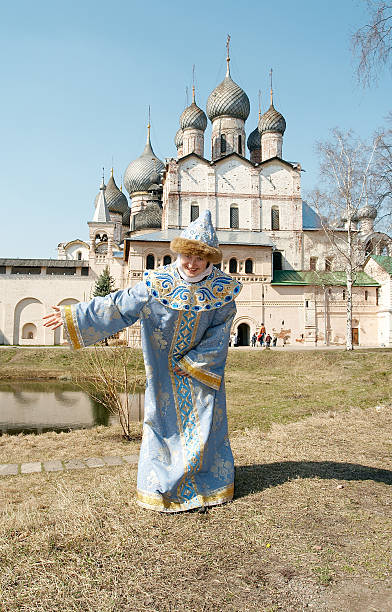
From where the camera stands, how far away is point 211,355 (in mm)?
3379

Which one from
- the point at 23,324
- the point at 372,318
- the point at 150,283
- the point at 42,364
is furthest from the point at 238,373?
the point at 23,324

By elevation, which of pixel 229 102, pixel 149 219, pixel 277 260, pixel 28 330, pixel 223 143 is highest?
pixel 229 102

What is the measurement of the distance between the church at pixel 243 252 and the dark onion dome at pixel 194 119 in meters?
0.07

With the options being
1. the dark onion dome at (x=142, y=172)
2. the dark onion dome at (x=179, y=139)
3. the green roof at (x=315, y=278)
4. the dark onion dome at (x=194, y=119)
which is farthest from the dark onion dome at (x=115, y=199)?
the green roof at (x=315, y=278)

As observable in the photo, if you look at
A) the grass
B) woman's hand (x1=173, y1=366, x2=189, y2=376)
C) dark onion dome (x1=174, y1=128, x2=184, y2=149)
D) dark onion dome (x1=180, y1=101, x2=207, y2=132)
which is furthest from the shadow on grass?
dark onion dome (x1=174, y1=128, x2=184, y2=149)

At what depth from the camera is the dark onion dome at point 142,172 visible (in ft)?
120

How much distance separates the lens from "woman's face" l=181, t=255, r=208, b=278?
341cm

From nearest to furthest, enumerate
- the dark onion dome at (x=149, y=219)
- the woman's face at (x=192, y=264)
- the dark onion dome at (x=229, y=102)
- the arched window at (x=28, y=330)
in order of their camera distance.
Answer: the woman's face at (x=192, y=264), the dark onion dome at (x=229, y=102), the dark onion dome at (x=149, y=219), the arched window at (x=28, y=330)

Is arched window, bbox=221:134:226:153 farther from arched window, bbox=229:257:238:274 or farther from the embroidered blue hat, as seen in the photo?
the embroidered blue hat

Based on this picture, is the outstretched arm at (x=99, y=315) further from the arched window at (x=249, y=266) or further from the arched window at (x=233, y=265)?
the arched window at (x=249, y=266)

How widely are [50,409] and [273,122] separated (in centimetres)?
2485

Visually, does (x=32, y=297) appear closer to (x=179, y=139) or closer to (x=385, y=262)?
(x=179, y=139)

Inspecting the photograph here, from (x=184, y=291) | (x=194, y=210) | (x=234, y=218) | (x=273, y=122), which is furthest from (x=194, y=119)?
(x=184, y=291)

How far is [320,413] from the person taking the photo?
23.9ft
